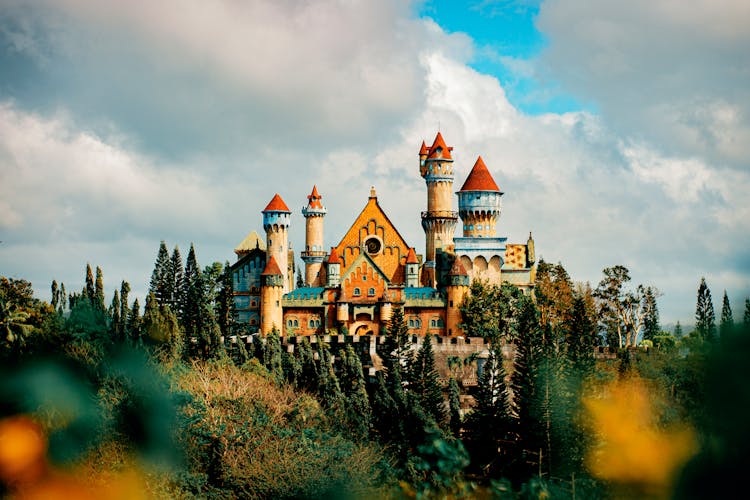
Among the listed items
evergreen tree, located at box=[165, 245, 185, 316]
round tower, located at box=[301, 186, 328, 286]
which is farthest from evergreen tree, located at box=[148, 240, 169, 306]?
round tower, located at box=[301, 186, 328, 286]

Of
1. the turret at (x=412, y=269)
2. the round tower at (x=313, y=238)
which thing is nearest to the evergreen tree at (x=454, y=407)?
the turret at (x=412, y=269)

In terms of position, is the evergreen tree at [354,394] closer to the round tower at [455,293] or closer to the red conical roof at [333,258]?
the round tower at [455,293]

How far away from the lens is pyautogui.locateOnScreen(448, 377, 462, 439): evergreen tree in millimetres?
42231

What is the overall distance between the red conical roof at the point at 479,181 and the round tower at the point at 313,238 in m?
13.9

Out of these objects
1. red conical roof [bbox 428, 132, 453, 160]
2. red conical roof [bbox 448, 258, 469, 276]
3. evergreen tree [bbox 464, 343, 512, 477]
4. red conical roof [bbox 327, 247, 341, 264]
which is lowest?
evergreen tree [bbox 464, 343, 512, 477]

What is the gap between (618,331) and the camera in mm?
64812

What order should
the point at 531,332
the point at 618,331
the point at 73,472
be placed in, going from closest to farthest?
the point at 73,472 → the point at 531,332 → the point at 618,331

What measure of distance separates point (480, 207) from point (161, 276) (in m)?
32.3

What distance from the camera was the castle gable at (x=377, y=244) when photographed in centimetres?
6888

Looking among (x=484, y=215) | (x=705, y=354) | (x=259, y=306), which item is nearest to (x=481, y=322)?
(x=484, y=215)

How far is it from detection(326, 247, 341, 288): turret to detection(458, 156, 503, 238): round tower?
1073 centimetres

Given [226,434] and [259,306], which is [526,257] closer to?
[259,306]

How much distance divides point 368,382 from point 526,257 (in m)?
25.9

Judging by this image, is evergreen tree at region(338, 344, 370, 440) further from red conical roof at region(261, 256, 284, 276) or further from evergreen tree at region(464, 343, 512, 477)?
red conical roof at region(261, 256, 284, 276)
